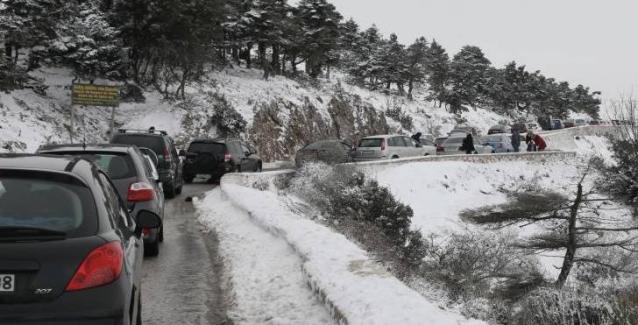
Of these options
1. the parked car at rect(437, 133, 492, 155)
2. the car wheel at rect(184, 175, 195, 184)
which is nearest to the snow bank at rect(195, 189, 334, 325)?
the car wheel at rect(184, 175, 195, 184)

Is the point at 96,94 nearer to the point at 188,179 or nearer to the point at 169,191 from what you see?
the point at 188,179

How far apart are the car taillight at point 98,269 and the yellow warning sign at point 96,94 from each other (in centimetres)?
3071

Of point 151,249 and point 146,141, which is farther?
point 146,141

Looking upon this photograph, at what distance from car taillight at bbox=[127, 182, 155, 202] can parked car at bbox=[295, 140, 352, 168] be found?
54.8ft

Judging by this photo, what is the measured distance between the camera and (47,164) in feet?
12.2

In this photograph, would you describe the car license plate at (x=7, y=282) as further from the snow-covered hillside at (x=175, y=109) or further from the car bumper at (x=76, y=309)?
the snow-covered hillside at (x=175, y=109)

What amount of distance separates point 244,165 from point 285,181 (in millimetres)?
2122

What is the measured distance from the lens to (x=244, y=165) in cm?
2323

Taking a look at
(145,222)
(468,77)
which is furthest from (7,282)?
(468,77)

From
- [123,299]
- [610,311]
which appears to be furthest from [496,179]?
[123,299]

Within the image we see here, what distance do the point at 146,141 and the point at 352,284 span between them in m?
12.0

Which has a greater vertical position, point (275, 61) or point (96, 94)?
point (275, 61)

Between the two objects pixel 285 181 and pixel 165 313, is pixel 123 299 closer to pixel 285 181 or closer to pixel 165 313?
pixel 165 313

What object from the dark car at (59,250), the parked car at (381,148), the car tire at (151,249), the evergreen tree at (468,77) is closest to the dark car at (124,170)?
the car tire at (151,249)
